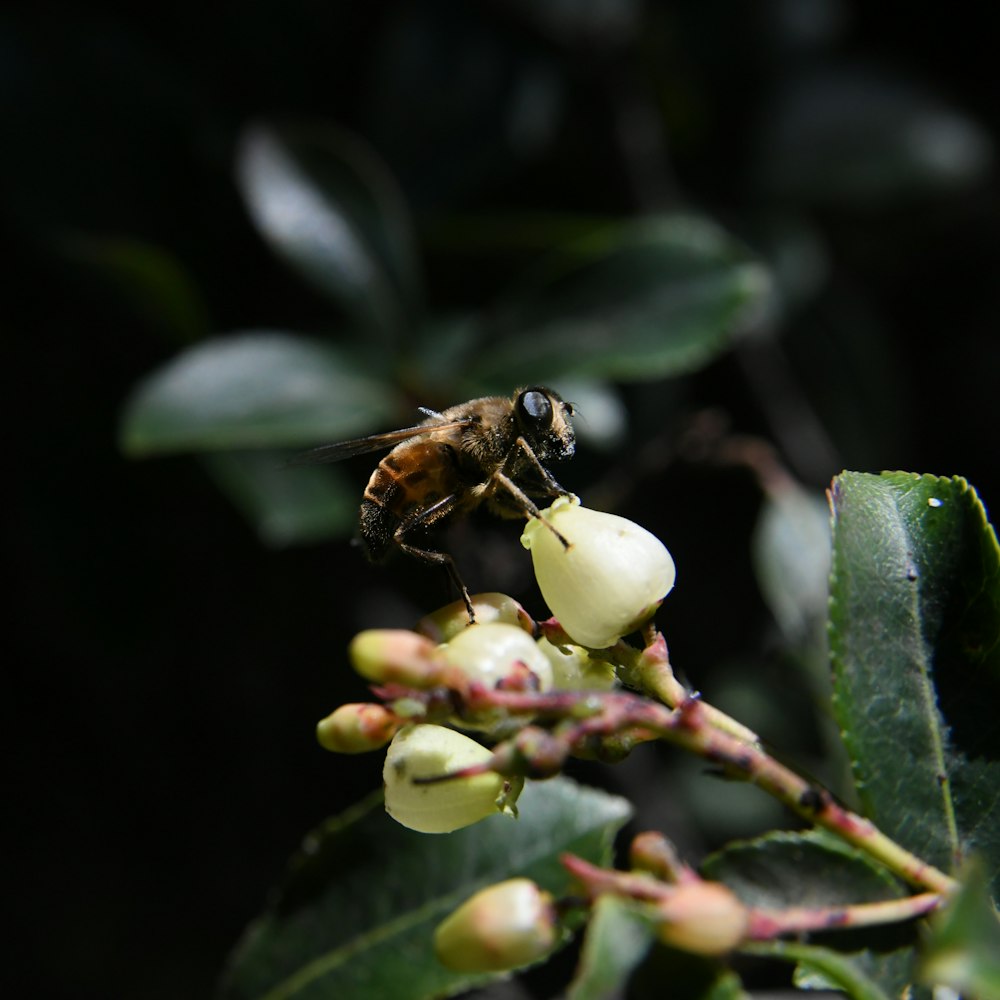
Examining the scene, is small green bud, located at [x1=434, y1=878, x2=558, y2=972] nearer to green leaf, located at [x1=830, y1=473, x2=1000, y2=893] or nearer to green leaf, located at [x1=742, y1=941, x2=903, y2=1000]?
green leaf, located at [x1=742, y1=941, x2=903, y2=1000]

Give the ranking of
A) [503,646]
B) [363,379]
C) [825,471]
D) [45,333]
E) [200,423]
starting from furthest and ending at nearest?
[825,471] → [45,333] → [363,379] → [200,423] → [503,646]

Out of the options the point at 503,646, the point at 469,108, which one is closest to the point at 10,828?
the point at 469,108

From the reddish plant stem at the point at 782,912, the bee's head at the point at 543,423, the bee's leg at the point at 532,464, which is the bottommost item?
the reddish plant stem at the point at 782,912

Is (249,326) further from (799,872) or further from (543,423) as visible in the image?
(799,872)

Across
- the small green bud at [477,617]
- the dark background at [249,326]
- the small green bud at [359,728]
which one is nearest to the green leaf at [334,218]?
the dark background at [249,326]

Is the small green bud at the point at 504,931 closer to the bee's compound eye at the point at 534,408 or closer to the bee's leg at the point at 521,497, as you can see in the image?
the bee's leg at the point at 521,497

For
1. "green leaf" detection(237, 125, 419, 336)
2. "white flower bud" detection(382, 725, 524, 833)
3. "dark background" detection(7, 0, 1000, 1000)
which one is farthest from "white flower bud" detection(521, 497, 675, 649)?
"green leaf" detection(237, 125, 419, 336)

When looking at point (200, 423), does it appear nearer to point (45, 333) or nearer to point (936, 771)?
point (45, 333)
